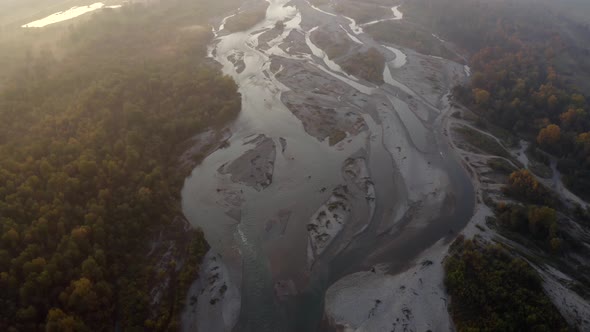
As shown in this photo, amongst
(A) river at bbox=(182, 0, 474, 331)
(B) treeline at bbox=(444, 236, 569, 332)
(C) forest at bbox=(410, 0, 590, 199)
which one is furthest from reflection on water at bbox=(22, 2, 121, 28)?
(B) treeline at bbox=(444, 236, 569, 332)

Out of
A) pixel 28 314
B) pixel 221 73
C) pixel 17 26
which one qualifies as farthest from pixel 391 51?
pixel 17 26

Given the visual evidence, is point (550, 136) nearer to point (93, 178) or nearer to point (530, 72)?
point (530, 72)

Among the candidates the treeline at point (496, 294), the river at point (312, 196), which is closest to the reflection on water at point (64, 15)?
the river at point (312, 196)

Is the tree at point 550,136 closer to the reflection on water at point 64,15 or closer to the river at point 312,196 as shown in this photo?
the river at point 312,196

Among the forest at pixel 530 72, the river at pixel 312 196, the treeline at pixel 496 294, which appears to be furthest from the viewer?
the forest at pixel 530 72

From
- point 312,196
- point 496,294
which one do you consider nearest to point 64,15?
point 312,196
